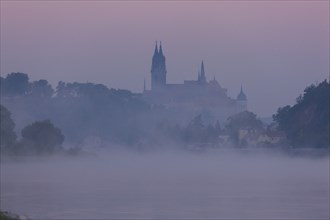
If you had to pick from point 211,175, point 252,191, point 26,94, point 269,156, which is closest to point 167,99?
point 26,94

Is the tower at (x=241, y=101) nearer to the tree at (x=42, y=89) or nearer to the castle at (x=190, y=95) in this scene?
the castle at (x=190, y=95)

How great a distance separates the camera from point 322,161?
8006 cm

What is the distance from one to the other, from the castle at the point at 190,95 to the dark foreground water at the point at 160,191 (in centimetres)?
9974

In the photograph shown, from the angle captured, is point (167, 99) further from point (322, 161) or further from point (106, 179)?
point (106, 179)

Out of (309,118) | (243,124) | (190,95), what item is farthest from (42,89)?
(190,95)

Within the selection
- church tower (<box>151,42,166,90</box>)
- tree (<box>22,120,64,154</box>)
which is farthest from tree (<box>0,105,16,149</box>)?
church tower (<box>151,42,166,90</box>)

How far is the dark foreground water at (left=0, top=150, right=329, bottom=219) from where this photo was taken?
122 ft

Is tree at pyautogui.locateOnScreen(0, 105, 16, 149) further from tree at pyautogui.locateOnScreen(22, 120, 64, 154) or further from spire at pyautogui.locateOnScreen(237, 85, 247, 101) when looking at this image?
spire at pyautogui.locateOnScreen(237, 85, 247, 101)

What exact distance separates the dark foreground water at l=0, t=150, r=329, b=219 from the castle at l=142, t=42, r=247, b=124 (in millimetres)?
99739

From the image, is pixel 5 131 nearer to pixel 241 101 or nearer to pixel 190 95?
pixel 190 95

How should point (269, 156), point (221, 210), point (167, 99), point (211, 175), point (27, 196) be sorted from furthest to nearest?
point (167, 99) → point (269, 156) → point (211, 175) → point (27, 196) → point (221, 210)

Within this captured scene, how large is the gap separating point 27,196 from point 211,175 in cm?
1914

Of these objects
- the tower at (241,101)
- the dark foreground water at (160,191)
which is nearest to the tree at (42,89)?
the dark foreground water at (160,191)

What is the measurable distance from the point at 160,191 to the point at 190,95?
12975 centimetres
